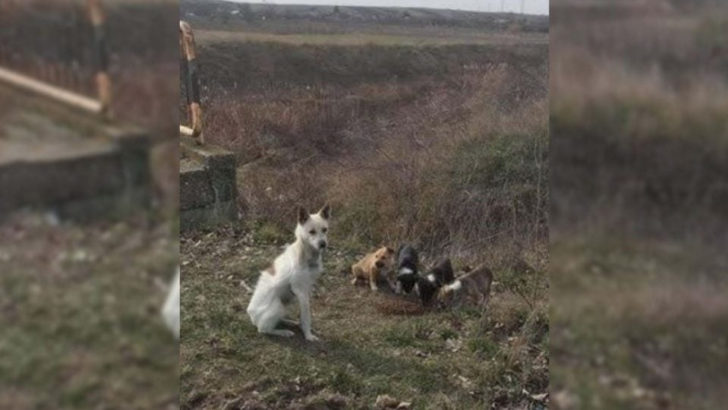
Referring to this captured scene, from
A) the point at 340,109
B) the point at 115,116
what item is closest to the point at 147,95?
the point at 115,116

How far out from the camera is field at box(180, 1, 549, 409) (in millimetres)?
3873

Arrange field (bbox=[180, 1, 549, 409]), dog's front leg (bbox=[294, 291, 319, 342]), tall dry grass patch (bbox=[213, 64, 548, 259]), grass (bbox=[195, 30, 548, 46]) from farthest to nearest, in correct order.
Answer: grass (bbox=[195, 30, 548, 46])
tall dry grass patch (bbox=[213, 64, 548, 259])
dog's front leg (bbox=[294, 291, 319, 342])
field (bbox=[180, 1, 549, 409])

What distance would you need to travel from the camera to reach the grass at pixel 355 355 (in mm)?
3725

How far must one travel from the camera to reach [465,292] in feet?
16.2

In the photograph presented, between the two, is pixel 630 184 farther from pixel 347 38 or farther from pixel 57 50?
pixel 347 38

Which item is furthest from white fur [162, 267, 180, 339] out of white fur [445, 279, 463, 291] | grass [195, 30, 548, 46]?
grass [195, 30, 548, 46]

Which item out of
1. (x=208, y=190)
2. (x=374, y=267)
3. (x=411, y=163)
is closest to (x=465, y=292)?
(x=374, y=267)

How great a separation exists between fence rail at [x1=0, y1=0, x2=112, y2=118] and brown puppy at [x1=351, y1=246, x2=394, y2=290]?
15.2 feet

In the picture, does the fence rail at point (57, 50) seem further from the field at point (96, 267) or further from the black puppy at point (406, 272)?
the black puppy at point (406, 272)

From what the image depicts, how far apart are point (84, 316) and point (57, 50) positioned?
0.23m

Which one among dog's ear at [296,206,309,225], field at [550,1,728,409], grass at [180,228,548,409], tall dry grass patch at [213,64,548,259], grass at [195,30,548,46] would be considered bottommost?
Answer: grass at [180,228,548,409]

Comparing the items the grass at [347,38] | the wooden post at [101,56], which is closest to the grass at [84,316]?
the wooden post at [101,56]

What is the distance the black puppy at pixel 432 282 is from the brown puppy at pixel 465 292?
0.16ft

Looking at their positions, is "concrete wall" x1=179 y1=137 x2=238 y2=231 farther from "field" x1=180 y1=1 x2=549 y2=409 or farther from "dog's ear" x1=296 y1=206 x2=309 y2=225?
"dog's ear" x1=296 y1=206 x2=309 y2=225
